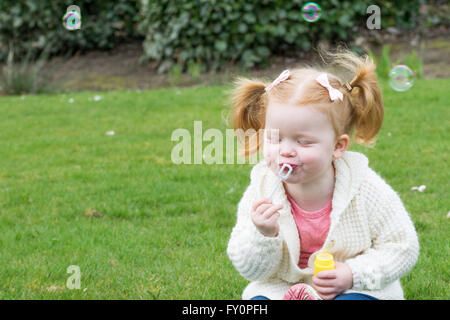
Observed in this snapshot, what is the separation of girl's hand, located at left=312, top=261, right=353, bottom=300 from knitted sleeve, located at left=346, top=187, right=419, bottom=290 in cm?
2

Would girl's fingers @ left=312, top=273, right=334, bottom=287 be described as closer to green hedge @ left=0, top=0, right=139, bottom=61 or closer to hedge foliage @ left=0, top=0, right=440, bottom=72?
hedge foliage @ left=0, top=0, right=440, bottom=72

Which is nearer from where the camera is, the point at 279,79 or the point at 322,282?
the point at 322,282

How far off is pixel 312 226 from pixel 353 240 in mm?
154

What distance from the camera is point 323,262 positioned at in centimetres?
208

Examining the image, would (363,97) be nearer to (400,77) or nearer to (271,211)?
(271,211)

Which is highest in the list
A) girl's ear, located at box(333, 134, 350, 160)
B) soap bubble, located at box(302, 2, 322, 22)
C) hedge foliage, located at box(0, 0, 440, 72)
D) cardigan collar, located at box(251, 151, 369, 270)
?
soap bubble, located at box(302, 2, 322, 22)

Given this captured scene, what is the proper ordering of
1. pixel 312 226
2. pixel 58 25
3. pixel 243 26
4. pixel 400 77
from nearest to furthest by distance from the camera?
pixel 312 226
pixel 400 77
pixel 243 26
pixel 58 25

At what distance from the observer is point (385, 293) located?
2.23 m

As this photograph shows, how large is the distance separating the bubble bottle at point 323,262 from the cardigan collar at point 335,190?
11 centimetres

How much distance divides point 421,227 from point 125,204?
1709mm

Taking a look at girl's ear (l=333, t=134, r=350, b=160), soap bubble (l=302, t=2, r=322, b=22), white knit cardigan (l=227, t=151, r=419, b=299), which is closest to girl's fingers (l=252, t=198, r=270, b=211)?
white knit cardigan (l=227, t=151, r=419, b=299)

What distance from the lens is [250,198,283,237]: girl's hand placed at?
205 centimetres

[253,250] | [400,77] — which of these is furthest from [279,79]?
[400,77]

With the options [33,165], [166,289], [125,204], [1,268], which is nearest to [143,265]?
[166,289]
